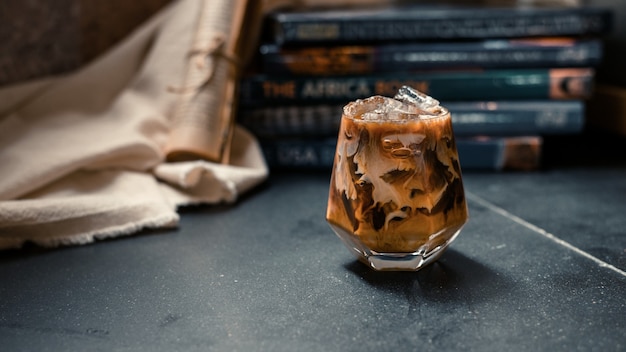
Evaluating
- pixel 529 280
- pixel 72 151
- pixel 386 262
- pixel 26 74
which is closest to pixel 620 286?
pixel 529 280

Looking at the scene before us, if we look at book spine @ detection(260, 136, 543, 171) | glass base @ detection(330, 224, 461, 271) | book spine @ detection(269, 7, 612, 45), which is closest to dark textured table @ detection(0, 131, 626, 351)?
glass base @ detection(330, 224, 461, 271)

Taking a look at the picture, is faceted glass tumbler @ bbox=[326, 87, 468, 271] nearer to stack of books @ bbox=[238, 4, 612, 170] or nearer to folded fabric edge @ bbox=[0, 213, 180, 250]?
folded fabric edge @ bbox=[0, 213, 180, 250]

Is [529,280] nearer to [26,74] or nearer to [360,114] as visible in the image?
[360,114]

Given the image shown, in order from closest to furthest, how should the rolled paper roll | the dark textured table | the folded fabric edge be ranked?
the dark textured table, the folded fabric edge, the rolled paper roll

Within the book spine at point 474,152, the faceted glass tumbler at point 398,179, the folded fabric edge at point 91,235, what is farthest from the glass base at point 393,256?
the book spine at point 474,152

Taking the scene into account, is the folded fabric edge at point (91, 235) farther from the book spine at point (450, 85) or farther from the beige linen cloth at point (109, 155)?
the book spine at point (450, 85)

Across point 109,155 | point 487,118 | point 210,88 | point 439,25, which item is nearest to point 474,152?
point 487,118
